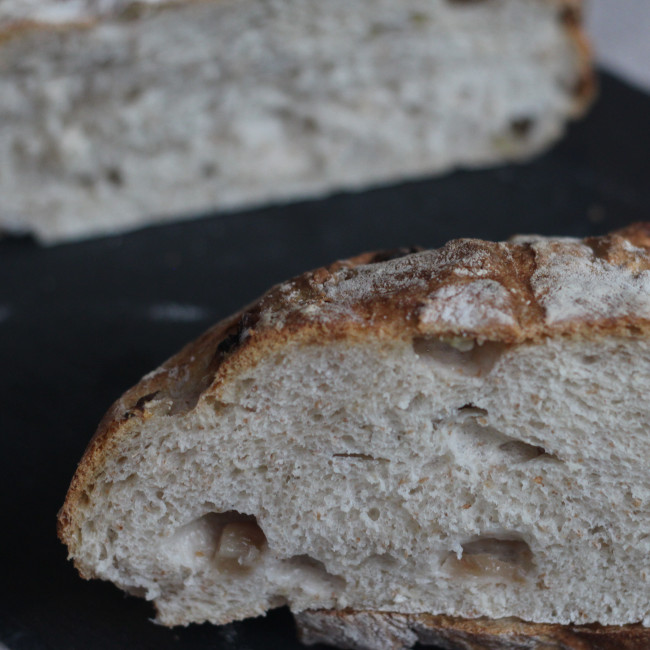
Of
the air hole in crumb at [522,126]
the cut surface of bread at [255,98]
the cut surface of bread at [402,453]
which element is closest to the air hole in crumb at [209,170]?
the cut surface of bread at [255,98]

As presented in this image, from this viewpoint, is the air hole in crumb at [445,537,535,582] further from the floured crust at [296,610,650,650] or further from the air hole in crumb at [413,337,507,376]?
the air hole in crumb at [413,337,507,376]

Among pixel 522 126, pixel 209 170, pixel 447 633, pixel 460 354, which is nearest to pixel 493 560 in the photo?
pixel 447 633

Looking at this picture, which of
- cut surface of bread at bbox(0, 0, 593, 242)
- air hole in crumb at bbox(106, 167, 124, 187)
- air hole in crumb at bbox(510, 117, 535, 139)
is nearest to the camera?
cut surface of bread at bbox(0, 0, 593, 242)

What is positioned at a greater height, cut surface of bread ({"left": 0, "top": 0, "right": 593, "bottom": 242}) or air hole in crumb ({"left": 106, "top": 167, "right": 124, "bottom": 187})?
cut surface of bread ({"left": 0, "top": 0, "right": 593, "bottom": 242})

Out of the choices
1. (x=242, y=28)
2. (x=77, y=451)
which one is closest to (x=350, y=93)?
(x=242, y=28)

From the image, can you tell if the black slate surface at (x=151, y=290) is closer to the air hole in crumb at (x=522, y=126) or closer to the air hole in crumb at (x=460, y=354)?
the air hole in crumb at (x=522, y=126)

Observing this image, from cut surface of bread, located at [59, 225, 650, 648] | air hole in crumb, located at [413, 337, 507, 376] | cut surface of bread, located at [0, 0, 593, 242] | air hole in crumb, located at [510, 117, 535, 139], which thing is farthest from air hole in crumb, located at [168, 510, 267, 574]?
air hole in crumb, located at [510, 117, 535, 139]

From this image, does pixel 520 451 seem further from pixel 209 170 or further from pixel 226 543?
pixel 209 170
